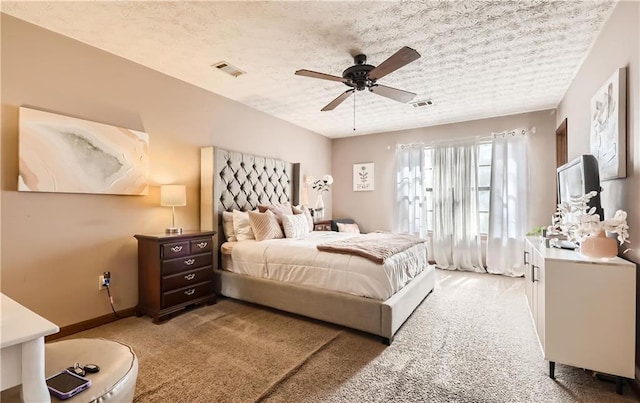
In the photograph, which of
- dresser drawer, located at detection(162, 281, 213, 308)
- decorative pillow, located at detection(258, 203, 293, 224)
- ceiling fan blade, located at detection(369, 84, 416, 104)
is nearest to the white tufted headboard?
decorative pillow, located at detection(258, 203, 293, 224)

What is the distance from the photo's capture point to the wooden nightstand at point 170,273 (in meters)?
2.90

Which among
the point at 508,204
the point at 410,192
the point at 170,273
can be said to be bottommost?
the point at 170,273

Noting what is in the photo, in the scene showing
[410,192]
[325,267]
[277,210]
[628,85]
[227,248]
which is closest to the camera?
[628,85]

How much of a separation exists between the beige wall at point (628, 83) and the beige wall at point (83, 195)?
411 centimetres

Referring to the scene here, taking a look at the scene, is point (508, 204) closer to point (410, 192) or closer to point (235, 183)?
point (410, 192)

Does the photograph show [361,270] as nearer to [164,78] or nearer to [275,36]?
[275,36]

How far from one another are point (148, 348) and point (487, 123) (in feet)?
18.6

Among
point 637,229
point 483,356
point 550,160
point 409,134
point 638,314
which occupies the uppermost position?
point 409,134

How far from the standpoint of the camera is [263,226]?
3654mm

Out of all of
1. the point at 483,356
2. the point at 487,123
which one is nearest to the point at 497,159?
the point at 487,123

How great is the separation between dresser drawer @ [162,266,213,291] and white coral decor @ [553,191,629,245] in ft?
11.4

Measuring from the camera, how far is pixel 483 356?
7.51ft

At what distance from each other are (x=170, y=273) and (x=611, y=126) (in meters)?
4.06

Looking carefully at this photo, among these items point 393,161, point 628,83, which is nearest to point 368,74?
point 628,83
